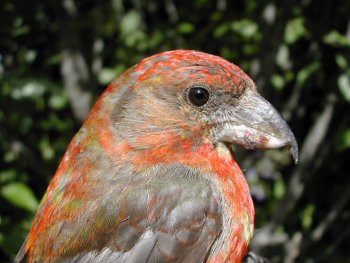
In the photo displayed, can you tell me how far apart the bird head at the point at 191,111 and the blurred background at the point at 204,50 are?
1.07m

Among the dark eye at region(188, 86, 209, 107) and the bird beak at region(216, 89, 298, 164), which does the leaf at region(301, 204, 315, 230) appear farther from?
the dark eye at region(188, 86, 209, 107)

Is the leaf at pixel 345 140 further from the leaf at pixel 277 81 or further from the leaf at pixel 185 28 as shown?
the leaf at pixel 185 28

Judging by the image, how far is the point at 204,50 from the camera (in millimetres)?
4445

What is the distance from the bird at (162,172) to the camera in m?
2.60

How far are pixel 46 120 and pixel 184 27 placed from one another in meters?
1.21

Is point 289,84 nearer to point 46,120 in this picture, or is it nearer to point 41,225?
point 46,120

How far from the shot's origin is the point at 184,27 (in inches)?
164

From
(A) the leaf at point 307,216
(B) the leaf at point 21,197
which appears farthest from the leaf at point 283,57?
(B) the leaf at point 21,197

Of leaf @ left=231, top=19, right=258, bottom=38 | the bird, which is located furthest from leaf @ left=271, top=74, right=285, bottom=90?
the bird

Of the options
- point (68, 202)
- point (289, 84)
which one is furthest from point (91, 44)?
point (68, 202)

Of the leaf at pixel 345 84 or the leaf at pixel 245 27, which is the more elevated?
the leaf at pixel 245 27

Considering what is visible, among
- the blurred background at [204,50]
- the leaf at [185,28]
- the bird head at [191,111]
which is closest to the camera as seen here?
the bird head at [191,111]

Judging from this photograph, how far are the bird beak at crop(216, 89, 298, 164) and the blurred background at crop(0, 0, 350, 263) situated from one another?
103 cm

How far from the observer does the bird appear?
2602mm
